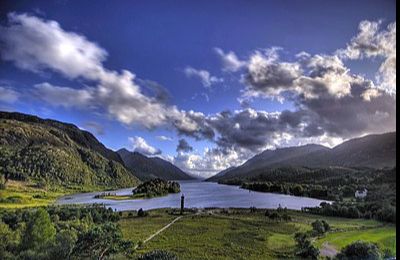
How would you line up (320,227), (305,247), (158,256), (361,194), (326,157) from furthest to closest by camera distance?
(326,157)
(361,194)
(320,227)
(305,247)
(158,256)

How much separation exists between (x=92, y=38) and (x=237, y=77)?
78.1 inches

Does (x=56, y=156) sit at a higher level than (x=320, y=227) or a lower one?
higher

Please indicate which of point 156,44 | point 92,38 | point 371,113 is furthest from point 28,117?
point 371,113

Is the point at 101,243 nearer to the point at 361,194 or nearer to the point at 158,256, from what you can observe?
the point at 158,256

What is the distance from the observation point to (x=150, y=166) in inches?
199

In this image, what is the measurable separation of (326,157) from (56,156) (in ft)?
13.3

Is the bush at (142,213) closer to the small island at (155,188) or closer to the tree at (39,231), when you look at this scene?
the small island at (155,188)

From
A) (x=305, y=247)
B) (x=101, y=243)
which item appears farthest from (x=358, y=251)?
(x=101, y=243)

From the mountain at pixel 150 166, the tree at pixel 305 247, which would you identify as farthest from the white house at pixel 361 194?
the mountain at pixel 150 166

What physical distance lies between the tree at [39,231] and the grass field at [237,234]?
34.2 inches

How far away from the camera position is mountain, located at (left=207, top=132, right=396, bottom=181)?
18.1ft

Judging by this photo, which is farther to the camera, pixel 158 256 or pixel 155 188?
pixel 155 188

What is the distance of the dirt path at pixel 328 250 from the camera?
516cm

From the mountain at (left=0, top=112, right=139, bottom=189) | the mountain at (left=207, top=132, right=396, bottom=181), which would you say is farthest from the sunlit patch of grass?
the mountain at (left=0, top=112, right=139, bottom=189)
